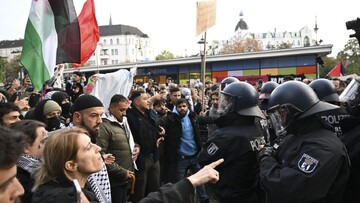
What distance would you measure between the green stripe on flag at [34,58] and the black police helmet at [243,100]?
2895 millimetres

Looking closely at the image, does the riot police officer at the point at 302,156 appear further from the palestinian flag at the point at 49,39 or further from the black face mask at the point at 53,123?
the palestinian flag at the point at 49,39

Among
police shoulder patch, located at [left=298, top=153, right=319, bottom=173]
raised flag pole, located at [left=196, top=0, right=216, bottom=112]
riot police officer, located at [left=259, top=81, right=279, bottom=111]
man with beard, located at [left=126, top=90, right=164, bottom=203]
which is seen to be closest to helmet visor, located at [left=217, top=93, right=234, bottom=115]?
police shoulder patch, located at [left=298, top=153, right=319, bottom=173]

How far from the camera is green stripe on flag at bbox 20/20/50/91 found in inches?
223

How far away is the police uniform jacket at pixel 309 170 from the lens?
2.87 m

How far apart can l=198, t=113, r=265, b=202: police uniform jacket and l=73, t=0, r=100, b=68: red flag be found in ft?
12.3

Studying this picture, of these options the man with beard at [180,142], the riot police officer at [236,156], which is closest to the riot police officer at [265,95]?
the man with beard at [180,142]

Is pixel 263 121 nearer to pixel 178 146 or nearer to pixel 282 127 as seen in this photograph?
pixel 282 127

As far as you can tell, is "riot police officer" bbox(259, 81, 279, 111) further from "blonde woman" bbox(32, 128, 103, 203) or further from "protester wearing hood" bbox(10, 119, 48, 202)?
"blonde woman" bbox(32, 128, 103, 203)

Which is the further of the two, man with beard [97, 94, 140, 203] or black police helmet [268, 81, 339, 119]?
man with beard [97, 94, 140, 203]

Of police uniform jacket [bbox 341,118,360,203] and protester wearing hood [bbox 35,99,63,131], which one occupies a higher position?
protester wearing hood [bbox 35,99,63,131]

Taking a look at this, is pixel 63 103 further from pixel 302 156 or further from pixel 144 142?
pixel 302 156

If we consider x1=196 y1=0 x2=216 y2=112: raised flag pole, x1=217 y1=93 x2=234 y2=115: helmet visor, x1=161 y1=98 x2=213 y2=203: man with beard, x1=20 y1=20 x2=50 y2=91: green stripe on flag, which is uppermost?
x1=196 y1=0 x2=216 y2=112: raised flag pole

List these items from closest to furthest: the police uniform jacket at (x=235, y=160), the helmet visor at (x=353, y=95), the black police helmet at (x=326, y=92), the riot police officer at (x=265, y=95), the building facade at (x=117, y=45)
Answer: the police uniform jacket at (x=235, y=160)
the helmet visor at (x=353, y=95)
the black police helmet at (x=326, y=92)
the riot police officer at (x=265, y=95)
the building facade at (x=117, y=45)

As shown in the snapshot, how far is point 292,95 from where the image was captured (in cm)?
336
